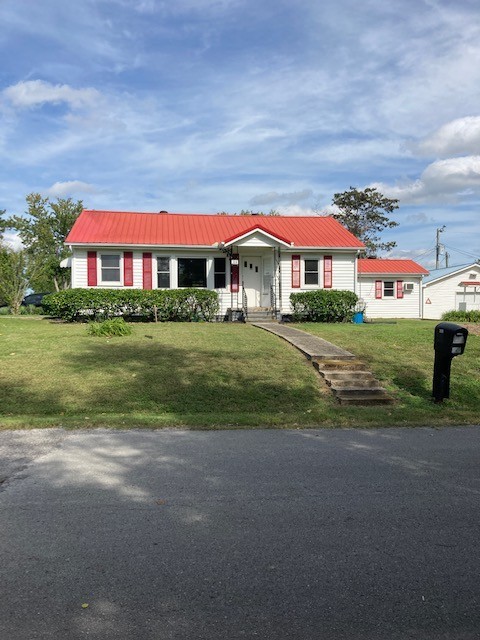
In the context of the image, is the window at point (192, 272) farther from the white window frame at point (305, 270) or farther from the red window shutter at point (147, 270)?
the white window frame at point (305, 270)

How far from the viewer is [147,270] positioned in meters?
21.0

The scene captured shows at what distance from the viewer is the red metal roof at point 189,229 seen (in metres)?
21.1

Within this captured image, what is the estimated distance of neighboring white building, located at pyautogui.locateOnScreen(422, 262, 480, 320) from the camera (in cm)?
3372

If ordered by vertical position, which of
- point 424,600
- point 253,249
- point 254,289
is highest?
point 253,249

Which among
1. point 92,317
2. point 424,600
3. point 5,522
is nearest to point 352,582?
point 424,600

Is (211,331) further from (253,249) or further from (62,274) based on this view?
(62,274)

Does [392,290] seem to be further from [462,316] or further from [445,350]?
[445,350]

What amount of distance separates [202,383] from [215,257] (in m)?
13.2

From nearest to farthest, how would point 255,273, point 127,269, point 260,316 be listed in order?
point 260,316 → point 127,269 → point 255,273

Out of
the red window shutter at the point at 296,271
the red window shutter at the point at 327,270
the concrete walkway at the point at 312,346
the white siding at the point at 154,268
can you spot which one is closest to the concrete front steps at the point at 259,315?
the white siding at the point at 154,268

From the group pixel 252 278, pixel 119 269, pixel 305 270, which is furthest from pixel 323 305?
pixel 119 269

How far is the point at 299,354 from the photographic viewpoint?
11195mm

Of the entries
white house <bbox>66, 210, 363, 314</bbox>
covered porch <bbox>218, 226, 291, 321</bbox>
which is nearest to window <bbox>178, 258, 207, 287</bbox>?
white house <bbox>66, 210, 363, 314</bbox>

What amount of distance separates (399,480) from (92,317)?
16034 mm
